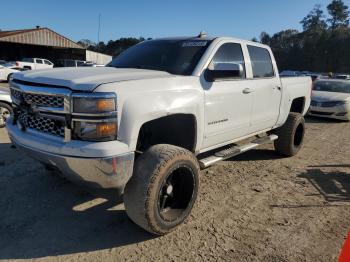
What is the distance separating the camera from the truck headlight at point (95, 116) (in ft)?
9.23

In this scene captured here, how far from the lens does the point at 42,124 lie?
10.5ft

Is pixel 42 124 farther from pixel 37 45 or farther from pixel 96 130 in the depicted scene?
pixel 37 45

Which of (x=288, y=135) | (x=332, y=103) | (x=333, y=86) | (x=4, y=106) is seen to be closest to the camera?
(x=288, y=135)

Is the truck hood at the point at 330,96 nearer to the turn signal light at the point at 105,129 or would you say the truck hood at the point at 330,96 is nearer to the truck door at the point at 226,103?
the truck door at the point at 226,103

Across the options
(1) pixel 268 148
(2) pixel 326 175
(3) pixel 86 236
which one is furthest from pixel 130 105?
(1) pixel 268 148

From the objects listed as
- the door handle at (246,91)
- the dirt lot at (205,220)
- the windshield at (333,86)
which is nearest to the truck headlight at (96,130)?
the dirt lot at (205,220)

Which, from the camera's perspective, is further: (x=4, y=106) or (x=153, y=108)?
(x=4, y=106)

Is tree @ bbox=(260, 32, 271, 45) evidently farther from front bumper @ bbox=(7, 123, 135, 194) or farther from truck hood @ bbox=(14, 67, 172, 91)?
front bumper @ bbox=(7, 123, 135, 194)

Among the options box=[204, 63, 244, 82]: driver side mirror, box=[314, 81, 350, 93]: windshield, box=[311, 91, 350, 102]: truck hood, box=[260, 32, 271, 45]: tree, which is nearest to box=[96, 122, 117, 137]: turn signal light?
box=[204, 63, 244, 82]: driver side mirror

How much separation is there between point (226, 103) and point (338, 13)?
313 feet

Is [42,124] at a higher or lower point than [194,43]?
lower

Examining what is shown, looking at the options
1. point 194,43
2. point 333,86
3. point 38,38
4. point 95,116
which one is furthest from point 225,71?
point 38,38

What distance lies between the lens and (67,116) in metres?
2.88

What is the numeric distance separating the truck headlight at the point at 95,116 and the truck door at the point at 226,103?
4.19ft
